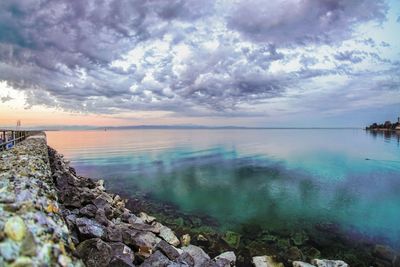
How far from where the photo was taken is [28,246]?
2.28 meters

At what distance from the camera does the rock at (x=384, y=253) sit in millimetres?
9188

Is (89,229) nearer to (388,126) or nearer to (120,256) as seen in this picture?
(120,256)

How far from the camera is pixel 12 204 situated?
2914 millimetres

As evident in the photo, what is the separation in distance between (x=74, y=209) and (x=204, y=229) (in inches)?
222

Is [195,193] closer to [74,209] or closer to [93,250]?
[74,209]

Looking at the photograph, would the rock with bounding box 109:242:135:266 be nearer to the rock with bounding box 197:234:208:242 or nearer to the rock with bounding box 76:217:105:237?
the rock with bounding box 76:217:105:237

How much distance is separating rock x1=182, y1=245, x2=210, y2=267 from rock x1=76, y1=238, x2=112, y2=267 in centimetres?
306

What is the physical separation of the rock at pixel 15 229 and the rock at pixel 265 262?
7.57 m

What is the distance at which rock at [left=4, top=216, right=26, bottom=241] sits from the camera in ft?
7.52

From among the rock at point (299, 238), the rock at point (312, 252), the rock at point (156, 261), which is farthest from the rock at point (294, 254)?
the rock at point (156, 261)

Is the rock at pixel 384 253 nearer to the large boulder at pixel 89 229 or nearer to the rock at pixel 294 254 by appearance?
the rock at pixel 294 254

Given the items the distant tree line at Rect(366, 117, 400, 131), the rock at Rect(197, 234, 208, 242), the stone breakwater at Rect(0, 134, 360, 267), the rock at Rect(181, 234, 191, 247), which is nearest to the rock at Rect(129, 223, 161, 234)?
Result: the stone breakwater at Rect(0, 134, 360, 267)

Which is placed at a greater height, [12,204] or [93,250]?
[12,204]

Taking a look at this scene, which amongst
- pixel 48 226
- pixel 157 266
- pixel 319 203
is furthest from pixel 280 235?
pixel 48 226
